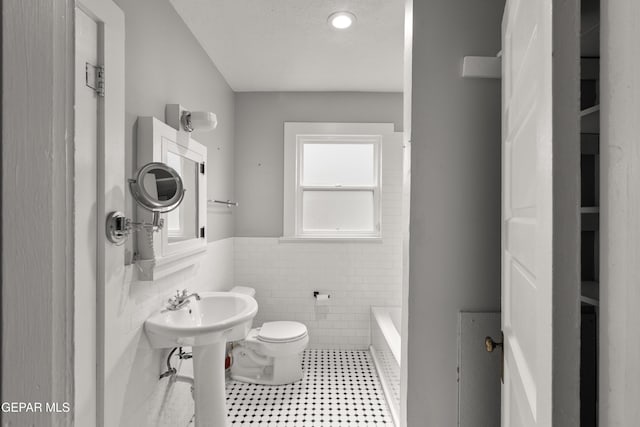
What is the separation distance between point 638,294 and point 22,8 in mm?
766

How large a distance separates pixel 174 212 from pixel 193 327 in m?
0.67

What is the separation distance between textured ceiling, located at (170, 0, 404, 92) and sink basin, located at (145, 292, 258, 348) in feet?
5.59

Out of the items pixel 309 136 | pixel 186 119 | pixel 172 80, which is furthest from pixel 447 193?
pixel 309 136

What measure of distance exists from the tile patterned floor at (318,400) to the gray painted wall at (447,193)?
112cm

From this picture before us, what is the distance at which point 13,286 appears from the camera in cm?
28

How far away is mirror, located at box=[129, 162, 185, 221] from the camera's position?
1304 mm

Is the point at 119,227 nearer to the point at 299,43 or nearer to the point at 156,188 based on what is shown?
the point at 156,188

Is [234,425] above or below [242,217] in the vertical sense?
below

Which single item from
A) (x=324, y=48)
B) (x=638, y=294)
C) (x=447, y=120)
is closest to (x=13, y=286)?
(x=638, y=294)

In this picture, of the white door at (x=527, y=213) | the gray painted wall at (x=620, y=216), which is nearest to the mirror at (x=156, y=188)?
the white door at (x=527, y=213)

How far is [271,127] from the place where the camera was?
304 cm

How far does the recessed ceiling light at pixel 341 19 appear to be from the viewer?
186 cm

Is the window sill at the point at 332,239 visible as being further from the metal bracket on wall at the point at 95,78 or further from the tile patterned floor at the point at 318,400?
the metal bracket on wall at the point at 95,78

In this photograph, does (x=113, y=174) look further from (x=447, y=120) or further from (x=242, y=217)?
(x=242, y=217)
